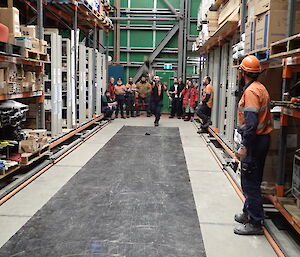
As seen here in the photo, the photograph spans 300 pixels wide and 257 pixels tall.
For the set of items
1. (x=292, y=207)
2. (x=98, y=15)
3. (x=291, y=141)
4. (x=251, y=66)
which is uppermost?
(x=98, y=15)

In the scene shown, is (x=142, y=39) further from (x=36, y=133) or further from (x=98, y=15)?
(x=36, y=133)

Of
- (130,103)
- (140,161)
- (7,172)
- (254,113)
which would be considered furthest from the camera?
(130,103)

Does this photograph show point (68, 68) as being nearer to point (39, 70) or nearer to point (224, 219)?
point (39, 70)

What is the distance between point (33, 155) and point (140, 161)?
223 centimetres

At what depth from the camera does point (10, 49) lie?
16.9ft

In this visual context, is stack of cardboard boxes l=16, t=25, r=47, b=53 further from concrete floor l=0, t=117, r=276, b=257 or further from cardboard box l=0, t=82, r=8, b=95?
concrete floor l=0, t=117, r=276, b=257

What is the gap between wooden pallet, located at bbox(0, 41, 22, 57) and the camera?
4.96 metres

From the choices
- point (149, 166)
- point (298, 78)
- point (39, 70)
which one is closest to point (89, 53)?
point (39, 70)

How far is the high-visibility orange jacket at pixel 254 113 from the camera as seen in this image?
3725 millimetres

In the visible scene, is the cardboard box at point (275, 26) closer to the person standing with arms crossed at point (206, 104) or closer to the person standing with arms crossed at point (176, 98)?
the person standing with arms crossed at point (206, 104)

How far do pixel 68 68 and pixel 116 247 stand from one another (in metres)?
6.28

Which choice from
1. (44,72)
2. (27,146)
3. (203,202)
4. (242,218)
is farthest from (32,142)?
(242,218)

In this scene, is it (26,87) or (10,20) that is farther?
(26,87)

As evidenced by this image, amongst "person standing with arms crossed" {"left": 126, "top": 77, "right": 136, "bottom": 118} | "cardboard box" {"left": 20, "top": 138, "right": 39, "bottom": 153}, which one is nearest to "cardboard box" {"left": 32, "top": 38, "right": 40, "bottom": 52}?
"cardboard box" {"left": 20, "top": 138, "right": 39, "bottom": 153}
